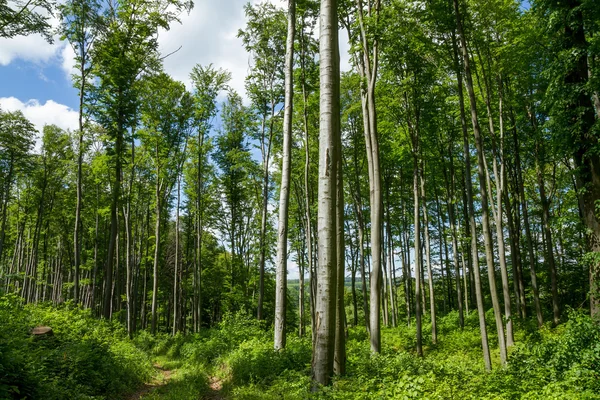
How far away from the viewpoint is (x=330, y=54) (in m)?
5.51

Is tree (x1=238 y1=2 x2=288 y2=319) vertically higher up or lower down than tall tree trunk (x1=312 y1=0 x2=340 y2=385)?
higher up

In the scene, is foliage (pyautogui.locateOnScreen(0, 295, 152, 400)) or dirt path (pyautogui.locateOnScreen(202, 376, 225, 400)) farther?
dirt path (pyautogui.locateOnScreen(202, 376, 225, 400))

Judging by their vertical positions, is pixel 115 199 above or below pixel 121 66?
below

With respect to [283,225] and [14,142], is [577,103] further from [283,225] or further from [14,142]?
[14,142]

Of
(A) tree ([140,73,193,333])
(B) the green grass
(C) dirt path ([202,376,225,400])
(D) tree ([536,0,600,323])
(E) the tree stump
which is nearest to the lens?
(B) the green grass

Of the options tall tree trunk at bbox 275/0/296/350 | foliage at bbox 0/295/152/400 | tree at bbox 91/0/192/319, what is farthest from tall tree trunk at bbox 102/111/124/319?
tall tree trunk at bbox 275/0/296/350

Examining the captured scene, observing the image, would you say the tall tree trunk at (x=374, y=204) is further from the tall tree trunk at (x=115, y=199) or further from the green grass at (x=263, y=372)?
the tall tree trunk at (x=115, y=199)

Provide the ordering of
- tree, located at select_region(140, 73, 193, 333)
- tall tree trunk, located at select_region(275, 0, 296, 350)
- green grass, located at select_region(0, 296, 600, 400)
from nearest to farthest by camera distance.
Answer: green grass, located at select_region(0, 296, 600, 400) → tall tree trunk, located at select_region(275, 0, 296, 350) → tree, located at select_region(140, 73, 193, 333)

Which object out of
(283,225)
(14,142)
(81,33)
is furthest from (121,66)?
(14,142)

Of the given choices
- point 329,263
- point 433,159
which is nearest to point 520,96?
point 433,159

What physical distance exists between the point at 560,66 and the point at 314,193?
1524cm

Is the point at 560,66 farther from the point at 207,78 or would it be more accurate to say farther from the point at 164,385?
the point at 207,78

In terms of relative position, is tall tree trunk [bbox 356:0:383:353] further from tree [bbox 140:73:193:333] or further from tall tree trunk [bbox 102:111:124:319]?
tree [bbox 140:73:193:333]

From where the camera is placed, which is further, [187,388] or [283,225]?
[283,225]
